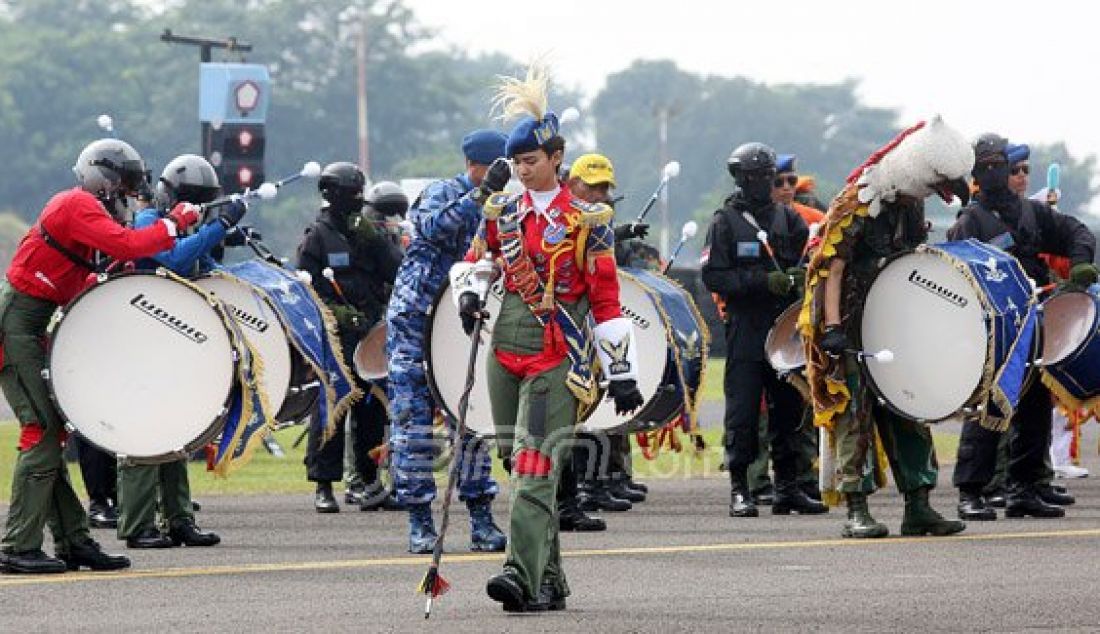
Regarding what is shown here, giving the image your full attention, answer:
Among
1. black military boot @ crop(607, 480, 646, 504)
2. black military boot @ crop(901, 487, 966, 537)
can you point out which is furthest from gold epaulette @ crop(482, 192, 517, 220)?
black military boot @ crop(607, 480, 646, 504)

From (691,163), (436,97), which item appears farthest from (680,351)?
(691,163)

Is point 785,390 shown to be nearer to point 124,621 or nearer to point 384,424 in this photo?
point 384,424

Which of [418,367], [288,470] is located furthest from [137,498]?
[288,470]

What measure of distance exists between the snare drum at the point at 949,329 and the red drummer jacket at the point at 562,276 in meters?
3.08

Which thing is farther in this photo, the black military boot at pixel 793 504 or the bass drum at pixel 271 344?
the black military boot at pixel 793 504

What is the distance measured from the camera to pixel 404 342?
13039 millimetres

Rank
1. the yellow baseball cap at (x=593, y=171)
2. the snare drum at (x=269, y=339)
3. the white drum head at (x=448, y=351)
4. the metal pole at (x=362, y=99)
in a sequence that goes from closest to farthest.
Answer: the white drum head at (x=448, y=351) → the snare drum at (x=269, y=339) → the yellow baseball cap at (x=593, y=171) → the metal pole at (x=362, y=99)

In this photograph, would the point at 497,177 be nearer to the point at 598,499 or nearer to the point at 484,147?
the point at 484,147

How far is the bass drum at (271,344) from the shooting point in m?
14.6

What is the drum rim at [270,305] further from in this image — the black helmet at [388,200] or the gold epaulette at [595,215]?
the gold epaulette at [595,215]

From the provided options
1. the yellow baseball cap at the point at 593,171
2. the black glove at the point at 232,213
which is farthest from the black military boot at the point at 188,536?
the yellow baseball cap at the point at 593,171

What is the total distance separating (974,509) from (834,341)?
2.06 m

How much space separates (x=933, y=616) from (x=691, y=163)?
129 metres

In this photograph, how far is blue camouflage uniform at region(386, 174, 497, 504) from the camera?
12.9 metres
